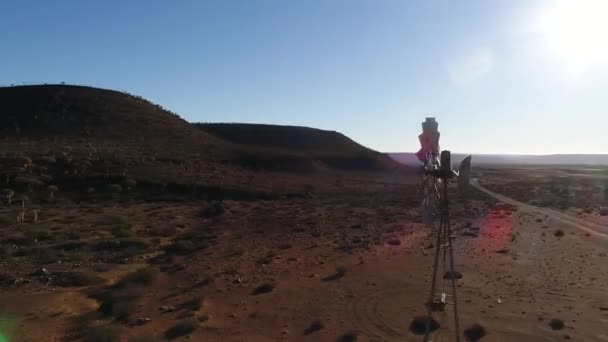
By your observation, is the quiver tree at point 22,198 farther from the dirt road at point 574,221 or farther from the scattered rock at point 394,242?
the dirt road at point 574,221

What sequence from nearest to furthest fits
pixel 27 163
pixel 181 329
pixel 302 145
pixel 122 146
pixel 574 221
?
pixel 181 329 < pixel 574 221 < pixel 27 163 < pixel 122 146 < pixel 302 145

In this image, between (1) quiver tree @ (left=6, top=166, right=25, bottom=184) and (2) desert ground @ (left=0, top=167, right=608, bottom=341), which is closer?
(2) desert ground @ (left=0, top=167, right=608, bottom=341)

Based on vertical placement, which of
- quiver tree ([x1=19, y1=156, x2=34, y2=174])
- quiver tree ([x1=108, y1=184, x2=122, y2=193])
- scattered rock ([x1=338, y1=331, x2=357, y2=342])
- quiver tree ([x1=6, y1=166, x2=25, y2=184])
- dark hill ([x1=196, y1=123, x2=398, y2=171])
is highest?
dark hill ([x1=196, y1=123, x2=398, y2=171])

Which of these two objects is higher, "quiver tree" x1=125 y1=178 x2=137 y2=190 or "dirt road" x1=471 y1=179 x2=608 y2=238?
"quiver tree" x1=125 y1=178 x2=137 y2=190

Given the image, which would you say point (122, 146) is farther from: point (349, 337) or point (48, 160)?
point (349, 337)

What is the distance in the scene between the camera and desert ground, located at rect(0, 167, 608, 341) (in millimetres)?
11719

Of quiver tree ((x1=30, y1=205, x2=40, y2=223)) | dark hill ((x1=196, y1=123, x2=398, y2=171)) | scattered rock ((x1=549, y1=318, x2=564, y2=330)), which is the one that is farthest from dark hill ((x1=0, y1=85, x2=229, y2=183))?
scattered rock ((x1=549, y1=318, x2=564, y2=330))

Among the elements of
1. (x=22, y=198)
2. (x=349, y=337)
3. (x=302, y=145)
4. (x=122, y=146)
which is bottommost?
(x=349, y=337)

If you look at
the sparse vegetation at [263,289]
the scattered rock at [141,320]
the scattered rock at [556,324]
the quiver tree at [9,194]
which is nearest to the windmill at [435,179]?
the scattered rock at [556,324]

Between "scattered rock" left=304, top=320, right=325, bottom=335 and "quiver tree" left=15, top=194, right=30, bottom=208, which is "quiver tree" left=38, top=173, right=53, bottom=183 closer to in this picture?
"quiver tree" left=15, top=194, right=30, bottom=208

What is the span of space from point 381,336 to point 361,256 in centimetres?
829

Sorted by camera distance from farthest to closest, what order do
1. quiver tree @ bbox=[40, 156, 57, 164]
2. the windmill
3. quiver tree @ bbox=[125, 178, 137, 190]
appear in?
quiver tree @ bbox=[40, 156, 57, 164] → quiver tree @ bbox=[125, 178, 137, 190] → the windmill

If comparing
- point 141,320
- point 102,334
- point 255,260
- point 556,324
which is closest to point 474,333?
point 556,324

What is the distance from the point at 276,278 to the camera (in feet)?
53.1
